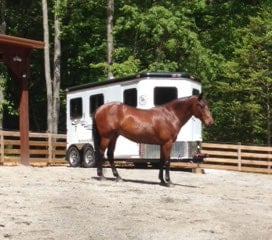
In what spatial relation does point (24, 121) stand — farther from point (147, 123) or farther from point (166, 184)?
point (166, 184)

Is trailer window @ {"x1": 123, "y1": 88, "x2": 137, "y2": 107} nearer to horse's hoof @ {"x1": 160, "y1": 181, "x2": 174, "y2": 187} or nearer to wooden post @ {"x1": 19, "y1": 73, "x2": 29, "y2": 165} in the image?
wooden post @ {"x1": 19, "y1": 73, "x2": 29, "y2": 165}

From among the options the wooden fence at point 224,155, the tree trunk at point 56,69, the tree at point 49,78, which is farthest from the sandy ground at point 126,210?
the tree trunk at point 56,69

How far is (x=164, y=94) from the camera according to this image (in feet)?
64.6

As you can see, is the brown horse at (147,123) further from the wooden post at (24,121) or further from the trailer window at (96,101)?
the trailer window at (96,101)

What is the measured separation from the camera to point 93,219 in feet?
31.2

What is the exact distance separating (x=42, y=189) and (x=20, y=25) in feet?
86.8

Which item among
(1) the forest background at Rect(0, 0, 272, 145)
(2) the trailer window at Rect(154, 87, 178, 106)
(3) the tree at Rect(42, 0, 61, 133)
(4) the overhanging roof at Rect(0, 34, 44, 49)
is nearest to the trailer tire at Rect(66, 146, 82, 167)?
(2) the trailer window at Rect(154, 87, 178, 106)

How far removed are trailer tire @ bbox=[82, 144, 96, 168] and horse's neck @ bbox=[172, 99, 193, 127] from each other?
7.74m

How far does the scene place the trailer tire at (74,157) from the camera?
2280cm

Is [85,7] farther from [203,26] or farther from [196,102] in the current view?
[196,102]

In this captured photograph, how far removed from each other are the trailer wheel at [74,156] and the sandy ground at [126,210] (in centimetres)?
758

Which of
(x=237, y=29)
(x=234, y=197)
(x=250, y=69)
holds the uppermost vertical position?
(x=237, y=29)

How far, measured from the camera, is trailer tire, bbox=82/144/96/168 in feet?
71.5

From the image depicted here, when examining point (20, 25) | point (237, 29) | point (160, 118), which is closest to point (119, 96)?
point (160, 118)
